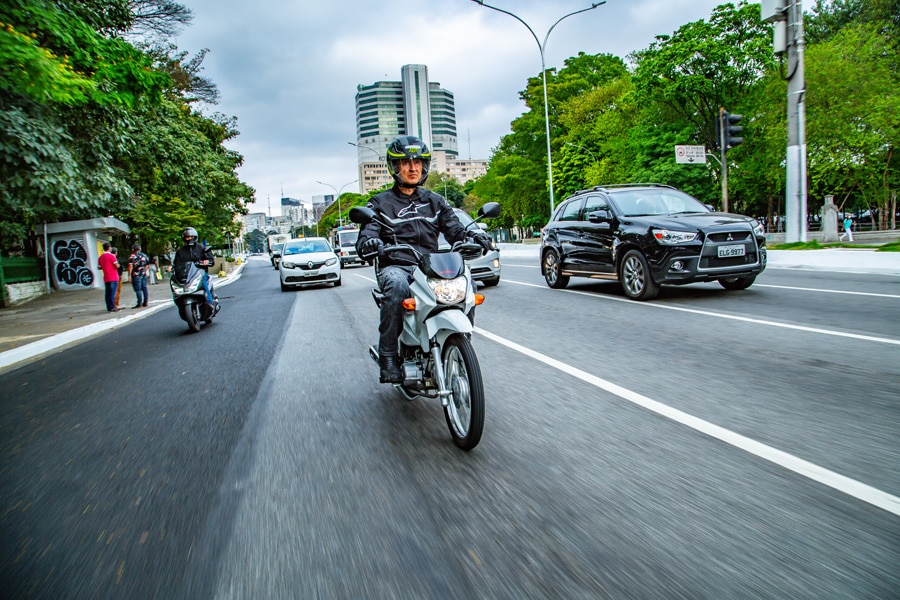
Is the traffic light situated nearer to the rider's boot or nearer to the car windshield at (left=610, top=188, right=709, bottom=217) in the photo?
the car windshield at (left=610, top=188, right=709, bottom=217)

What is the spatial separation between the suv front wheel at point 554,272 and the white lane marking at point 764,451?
22.5 feet

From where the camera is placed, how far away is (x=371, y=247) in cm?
394

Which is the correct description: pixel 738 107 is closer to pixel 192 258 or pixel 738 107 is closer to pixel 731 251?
pixel 731 251

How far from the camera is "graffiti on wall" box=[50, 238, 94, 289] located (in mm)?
25078

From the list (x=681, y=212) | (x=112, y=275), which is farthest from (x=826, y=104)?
(x=112, y=275)

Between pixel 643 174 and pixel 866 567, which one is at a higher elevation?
pixel 643 174

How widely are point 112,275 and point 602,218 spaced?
1204cm

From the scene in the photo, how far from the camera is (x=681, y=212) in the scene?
9375 millimetres

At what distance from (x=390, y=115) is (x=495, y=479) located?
642ft

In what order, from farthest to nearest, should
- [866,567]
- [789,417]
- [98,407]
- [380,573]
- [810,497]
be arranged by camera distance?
[98,407] < [789,417] < [810,497] < [380,573] < [866,567]

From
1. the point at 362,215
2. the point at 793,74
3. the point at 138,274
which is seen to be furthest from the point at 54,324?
the point at 793,74

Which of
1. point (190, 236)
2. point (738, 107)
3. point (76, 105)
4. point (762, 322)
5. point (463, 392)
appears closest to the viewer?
point (463, 392)

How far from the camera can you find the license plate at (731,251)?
8344mm

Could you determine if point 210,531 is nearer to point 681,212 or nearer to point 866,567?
point 866,567
